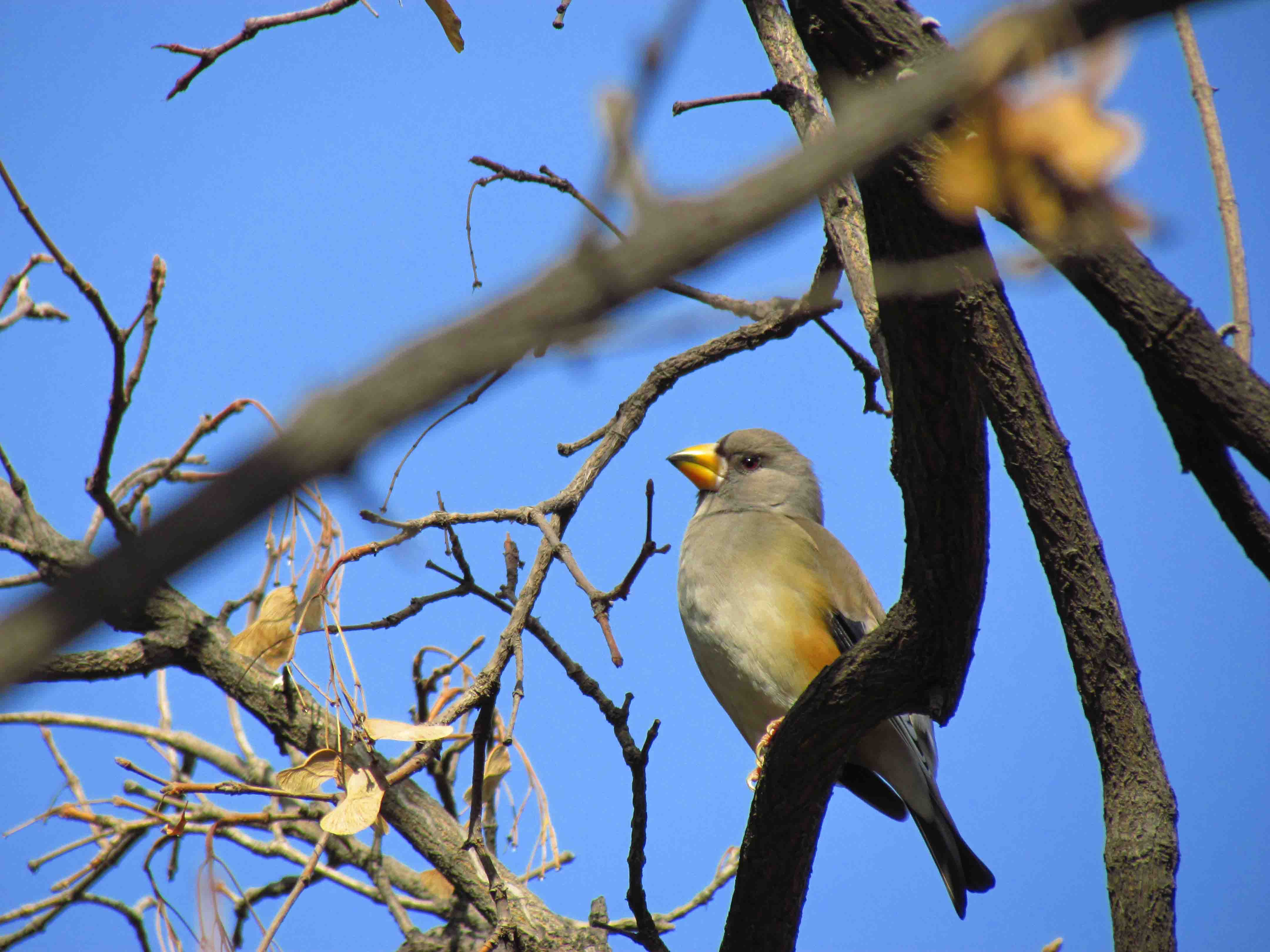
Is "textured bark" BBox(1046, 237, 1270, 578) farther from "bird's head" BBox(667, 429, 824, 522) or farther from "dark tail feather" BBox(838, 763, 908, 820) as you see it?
"bird's head" BBox(667, 429, 824, 522)

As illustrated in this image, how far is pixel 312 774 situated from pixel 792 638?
7.26 ft

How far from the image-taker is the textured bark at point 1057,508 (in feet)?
5.58

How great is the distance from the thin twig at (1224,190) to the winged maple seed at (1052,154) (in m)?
1.58

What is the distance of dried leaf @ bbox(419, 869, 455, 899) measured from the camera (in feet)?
13.1

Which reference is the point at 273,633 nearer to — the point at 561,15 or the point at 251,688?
the point at 251,688

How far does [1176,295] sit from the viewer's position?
6.46 ft

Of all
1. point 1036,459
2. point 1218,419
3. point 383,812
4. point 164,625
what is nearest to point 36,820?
point 164,625

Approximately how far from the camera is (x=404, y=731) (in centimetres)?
243

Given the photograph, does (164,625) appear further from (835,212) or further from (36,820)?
(835,212)

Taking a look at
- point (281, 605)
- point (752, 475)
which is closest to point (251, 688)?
point (281, 605)

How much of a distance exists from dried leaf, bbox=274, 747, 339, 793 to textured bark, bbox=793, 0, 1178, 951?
166 centimetres

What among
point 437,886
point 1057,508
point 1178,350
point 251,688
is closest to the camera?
point 1178,350

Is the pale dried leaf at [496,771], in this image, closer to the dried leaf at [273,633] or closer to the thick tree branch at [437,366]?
the dried leaf at [273,633]

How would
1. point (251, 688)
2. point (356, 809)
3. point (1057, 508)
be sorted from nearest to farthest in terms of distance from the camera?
point (1057, 508) → point (356, 809) → point (251, 688)
